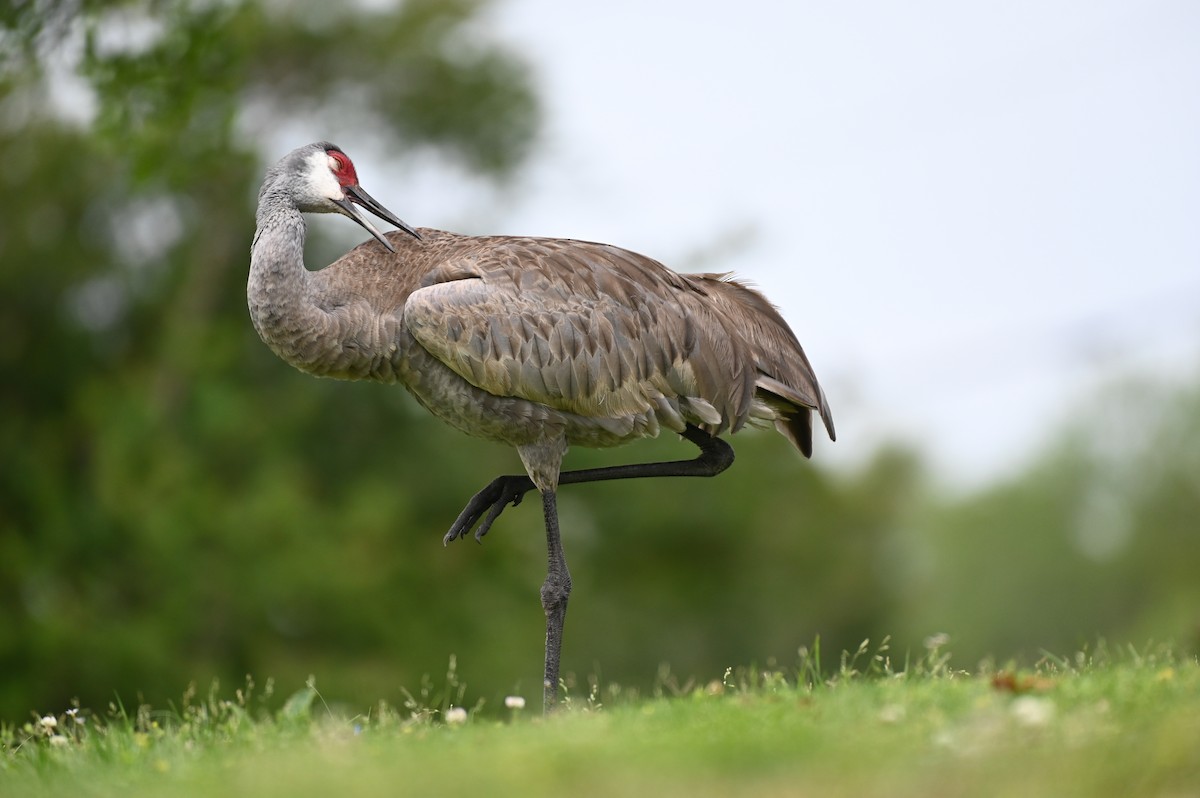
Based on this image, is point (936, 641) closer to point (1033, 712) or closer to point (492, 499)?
point (1033, 712)

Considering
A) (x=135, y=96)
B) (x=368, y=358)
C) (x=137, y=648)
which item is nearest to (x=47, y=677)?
(x=137, y=648)

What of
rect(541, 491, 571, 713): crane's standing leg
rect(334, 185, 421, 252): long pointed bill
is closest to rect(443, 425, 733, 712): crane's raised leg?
rect(541, 491, 571, 713): crane's standing leg

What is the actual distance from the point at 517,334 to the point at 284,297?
1.11 metres

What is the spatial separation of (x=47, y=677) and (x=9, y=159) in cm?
744

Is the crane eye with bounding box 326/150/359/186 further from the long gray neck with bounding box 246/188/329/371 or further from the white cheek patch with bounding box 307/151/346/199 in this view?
the long gray neck with bounding box 246/188/329/371

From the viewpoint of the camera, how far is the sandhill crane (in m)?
7.18

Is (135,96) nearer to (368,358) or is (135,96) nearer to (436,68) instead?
(368,358)

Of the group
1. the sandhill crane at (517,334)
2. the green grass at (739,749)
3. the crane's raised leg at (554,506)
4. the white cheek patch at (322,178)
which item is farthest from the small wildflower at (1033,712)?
the white cheek patch at (322,178)

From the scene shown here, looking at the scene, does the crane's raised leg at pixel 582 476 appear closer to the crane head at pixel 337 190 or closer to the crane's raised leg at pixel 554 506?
the crane's raised leg at pixel 554 506

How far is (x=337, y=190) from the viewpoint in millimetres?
7625

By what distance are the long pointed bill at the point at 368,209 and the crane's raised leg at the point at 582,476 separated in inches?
52.0

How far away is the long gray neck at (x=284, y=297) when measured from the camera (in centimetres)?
718

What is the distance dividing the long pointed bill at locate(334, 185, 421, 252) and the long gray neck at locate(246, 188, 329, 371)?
1.10 ft

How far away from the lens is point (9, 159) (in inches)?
858
